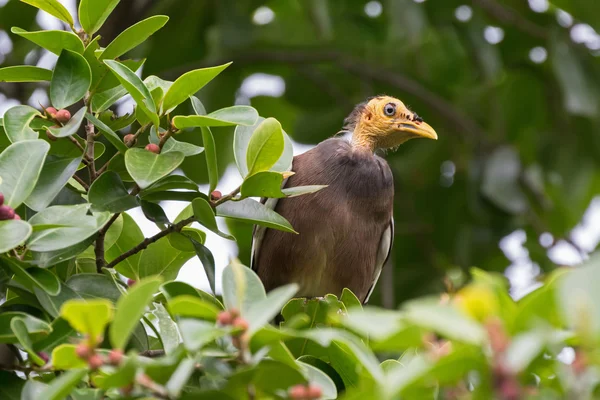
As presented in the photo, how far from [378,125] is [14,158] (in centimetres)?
264

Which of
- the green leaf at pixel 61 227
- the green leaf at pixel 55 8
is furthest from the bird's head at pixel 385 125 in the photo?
the green leaf at pixel 61 227

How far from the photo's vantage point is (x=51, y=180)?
2184mm

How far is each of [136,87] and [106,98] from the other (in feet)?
0.91

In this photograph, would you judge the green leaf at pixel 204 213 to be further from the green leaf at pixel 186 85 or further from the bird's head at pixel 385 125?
the bird's head at pixel 385 125

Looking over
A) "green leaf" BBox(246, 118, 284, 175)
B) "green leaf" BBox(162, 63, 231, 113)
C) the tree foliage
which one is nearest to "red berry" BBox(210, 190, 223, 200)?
the tree foliage

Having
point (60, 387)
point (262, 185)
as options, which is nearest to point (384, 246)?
point (262, 185)

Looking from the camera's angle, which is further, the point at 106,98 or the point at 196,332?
the point at 106,98

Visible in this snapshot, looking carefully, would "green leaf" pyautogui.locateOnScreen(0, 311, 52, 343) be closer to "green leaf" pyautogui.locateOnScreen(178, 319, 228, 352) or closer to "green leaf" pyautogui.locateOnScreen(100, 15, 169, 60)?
"green leaf" pyautogui.locateOnScreen(178, 319, 228, 352)

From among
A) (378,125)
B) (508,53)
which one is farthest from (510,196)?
(378,125)

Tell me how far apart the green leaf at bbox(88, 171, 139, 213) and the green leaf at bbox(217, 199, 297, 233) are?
9.3 inches

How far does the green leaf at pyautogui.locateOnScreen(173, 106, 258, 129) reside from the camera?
85.0 inches

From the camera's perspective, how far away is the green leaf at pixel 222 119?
2160mm

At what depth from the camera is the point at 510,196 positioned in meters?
5.45

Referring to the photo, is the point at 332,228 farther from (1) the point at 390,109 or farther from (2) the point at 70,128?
(2) the point at 70,128
